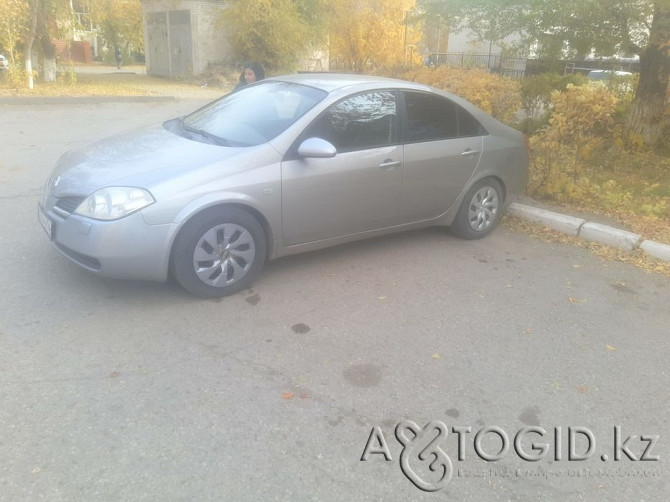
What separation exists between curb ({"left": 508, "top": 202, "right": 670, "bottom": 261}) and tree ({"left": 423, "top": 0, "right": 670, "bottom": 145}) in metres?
3.07

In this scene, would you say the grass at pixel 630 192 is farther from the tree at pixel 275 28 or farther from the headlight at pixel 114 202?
the tree at pixel 275 28

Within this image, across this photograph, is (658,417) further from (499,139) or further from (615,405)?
(499,139)

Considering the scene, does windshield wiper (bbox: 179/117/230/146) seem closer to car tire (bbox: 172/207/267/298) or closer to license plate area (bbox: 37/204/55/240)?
car tire (bbox: 172/207/267/298)

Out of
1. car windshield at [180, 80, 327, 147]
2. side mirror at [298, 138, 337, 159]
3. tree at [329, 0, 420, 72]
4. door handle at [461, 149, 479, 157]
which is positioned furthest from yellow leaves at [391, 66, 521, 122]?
tree at [329, 0, 420, 72]

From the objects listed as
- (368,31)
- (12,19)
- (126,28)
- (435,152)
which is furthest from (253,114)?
(126,28)

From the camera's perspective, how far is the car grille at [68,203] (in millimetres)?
4016

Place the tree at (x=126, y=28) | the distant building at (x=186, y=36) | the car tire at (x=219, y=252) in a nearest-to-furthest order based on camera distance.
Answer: the car tire at (x=219, y=252), the distant building at (x=186, y=36), the tree at (x=126, y=28)

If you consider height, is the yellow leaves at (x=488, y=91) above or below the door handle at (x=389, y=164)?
above

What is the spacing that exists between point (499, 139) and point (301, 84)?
215 centimetres

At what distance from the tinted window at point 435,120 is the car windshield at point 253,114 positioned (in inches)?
35.9

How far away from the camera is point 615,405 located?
132 inches

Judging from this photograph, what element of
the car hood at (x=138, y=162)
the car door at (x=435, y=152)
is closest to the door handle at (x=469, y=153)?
the car door at (x=435, y=152)

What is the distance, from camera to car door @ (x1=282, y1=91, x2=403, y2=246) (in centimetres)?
450

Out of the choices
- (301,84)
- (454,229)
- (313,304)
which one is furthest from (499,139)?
(313,304)
